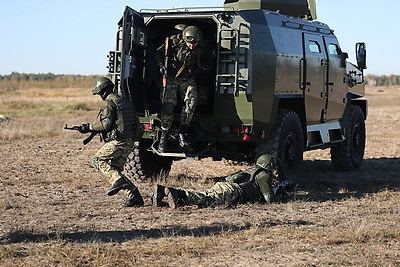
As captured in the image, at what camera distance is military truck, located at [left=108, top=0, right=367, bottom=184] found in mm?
10039

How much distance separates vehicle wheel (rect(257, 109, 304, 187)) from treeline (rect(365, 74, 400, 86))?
85.8 metres

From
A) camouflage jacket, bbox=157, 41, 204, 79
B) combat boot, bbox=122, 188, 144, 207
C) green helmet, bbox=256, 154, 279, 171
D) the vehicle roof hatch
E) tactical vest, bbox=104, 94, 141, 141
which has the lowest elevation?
combat boot, bbox=122, 188, 144, 207

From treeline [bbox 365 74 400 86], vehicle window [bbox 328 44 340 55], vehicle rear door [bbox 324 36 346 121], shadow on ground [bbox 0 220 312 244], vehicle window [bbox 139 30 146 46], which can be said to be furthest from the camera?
treeline [bbox 365 74 400 86]

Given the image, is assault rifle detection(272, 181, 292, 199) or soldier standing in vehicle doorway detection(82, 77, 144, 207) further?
assault rifle detection(272, 181, 292, 199)

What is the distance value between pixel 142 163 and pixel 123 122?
105 inches

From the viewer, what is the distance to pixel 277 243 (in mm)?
7074

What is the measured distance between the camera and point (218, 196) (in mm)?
9031

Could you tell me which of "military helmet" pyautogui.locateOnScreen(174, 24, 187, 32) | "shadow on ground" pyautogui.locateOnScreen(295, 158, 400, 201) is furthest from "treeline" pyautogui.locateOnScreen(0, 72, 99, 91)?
"military helmet" pyautogui.locateOnScreen(174, 24, 187, 32)

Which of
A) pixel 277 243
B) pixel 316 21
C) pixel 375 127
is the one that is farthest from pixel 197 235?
pixel 375 127

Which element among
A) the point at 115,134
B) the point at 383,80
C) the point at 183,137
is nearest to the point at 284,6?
the point at 183,137

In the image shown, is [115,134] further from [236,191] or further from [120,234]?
[120,234]

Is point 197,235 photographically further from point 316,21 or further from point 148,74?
point 316,21

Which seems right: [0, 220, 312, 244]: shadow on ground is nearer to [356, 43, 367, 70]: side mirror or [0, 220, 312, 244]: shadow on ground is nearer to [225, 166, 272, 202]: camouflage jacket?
[225, 166, 272, 202]: camouflage jacket

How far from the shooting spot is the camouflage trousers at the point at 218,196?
8852 mm
